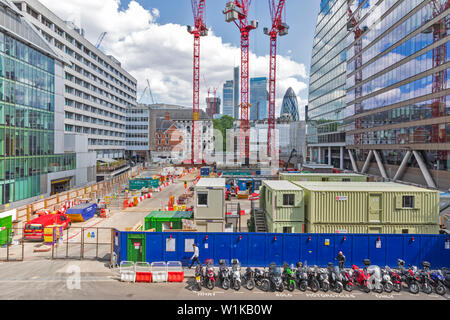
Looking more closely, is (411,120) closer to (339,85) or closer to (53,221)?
(339,85)

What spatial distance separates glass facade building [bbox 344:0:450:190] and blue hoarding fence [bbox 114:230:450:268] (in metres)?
24.4

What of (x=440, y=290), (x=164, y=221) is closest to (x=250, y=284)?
(x=440, y=290)

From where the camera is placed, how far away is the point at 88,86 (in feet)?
246

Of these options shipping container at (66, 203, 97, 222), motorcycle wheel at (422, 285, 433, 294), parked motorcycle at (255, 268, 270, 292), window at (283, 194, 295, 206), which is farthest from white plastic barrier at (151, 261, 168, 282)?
shipping container at (66, 203, 97, 222)

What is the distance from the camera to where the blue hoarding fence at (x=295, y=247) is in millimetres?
15180

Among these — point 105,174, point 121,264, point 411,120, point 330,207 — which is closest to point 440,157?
point 411,120

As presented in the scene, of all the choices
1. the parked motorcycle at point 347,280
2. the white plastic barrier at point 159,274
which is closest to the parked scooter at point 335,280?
the parked motorcycle at point 347,280

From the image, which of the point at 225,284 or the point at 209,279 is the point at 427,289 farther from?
the point at 209,279

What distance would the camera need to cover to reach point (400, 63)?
44094mm

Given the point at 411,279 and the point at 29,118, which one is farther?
the point at 29,118

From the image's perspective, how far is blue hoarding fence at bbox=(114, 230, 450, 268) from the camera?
15180 millimetres

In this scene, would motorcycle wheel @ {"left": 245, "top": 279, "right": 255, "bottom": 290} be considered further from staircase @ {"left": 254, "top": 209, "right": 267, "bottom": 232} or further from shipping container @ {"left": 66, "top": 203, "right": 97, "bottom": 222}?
shipping container @ {"left": 66, "top": 203, "right": 97, "bottom": 222}

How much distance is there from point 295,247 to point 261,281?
10.6 feet

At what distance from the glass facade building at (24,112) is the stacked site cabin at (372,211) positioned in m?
31.3
